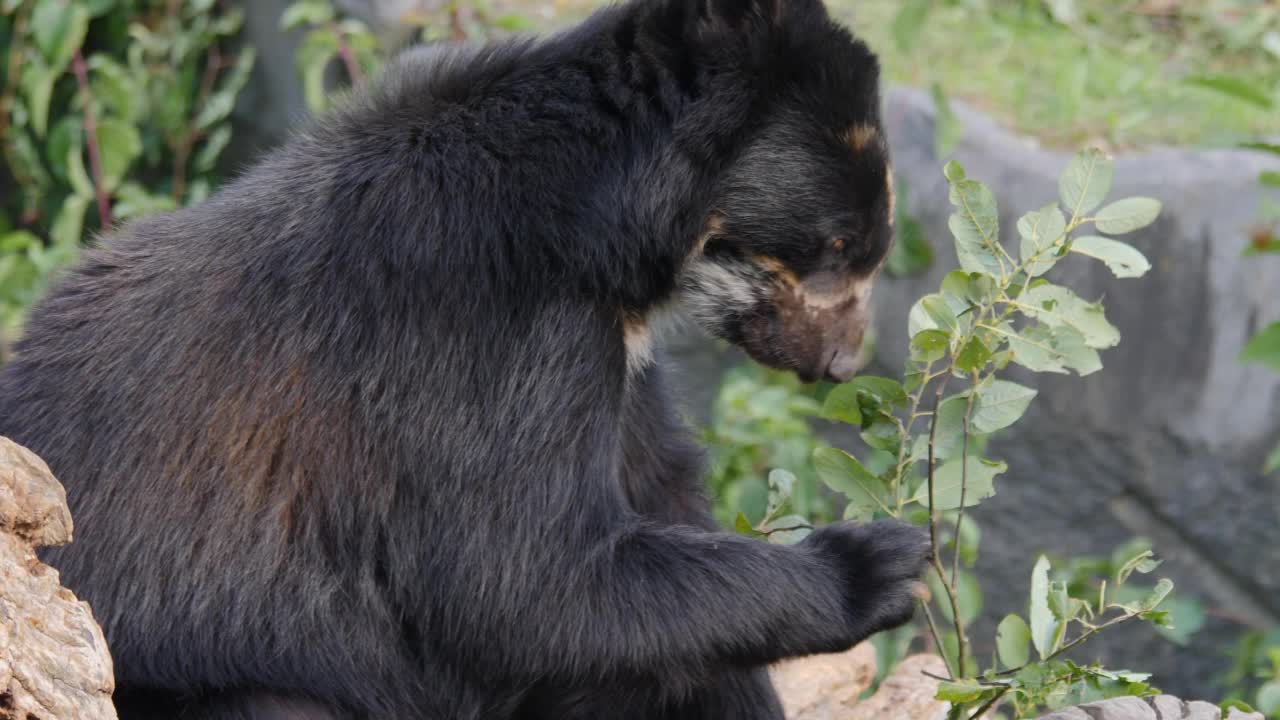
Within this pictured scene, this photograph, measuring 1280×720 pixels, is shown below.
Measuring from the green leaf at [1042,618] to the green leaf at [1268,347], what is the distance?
5.76 ft

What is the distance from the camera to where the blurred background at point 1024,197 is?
5367 millimetres

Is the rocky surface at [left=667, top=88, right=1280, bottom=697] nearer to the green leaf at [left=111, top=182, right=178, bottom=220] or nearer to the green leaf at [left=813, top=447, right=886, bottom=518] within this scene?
the green leaf at [left=111, top=182, right=178, bottom=220]

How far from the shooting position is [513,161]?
2.93 m

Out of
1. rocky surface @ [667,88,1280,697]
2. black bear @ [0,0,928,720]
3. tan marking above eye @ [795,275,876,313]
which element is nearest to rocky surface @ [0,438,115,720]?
black bear @ [0,0,928,720]

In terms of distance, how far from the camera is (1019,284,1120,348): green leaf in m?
2.79

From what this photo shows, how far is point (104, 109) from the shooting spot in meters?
6.66

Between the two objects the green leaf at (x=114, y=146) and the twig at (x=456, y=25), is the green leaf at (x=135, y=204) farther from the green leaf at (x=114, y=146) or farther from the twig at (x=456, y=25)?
the twig at (x=456, y=25)

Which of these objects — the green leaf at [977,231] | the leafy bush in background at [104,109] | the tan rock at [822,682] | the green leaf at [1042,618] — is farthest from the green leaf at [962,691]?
the leafy bush in background at [104,109]

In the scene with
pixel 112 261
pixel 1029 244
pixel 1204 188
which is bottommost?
pixel 1204 188

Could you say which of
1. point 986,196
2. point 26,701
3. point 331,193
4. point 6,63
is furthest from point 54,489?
point 6,63

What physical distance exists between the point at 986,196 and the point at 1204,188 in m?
2.97

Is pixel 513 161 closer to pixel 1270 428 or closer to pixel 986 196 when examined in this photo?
pixel 986 196

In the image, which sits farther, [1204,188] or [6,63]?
[6,63]

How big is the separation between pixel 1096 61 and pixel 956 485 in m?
3.64
